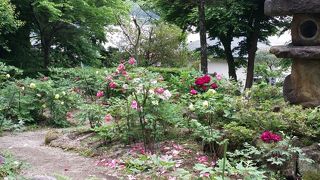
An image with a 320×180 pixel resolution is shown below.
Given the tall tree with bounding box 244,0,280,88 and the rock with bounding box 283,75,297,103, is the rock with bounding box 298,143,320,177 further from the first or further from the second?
the tall tree with bounding box 244,0,280,88

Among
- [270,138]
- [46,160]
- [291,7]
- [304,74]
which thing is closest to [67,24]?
[291,7]

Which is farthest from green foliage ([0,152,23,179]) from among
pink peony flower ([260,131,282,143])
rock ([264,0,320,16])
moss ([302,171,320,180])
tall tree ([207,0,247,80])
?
tall tree ([207,0,247,80])

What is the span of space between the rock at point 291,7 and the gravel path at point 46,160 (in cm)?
446

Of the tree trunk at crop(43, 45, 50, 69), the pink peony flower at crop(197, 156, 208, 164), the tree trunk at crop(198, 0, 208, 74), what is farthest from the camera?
the tree trunk at crop(43, 45, 50, 69)

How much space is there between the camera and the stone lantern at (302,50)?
8055mm

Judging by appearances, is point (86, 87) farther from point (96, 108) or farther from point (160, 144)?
point (160, 144)

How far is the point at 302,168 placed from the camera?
17.6 feet

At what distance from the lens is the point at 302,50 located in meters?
8.10

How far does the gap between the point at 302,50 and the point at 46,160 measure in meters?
4.97

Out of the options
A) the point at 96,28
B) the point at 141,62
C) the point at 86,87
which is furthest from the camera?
the point at 141,62

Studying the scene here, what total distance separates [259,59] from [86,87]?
20382 mm

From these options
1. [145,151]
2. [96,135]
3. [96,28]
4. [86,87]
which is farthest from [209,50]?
[145,151]

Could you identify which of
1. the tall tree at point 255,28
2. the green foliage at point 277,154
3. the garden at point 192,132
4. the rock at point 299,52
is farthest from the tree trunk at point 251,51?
the green foliage at point 277,154

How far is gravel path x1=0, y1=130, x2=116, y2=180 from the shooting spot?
5637 millimetres
